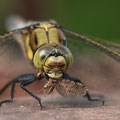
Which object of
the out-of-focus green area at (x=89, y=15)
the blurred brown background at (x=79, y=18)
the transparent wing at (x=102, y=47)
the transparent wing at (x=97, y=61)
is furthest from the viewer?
the out-of-focus green area at (x=89, y=15)

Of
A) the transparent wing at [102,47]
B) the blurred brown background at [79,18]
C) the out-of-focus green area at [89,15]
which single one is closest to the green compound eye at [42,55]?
the transparent wing at [102,47]

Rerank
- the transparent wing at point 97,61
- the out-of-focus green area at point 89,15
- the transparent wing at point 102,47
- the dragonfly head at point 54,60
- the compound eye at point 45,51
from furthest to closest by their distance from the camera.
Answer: the out-of-focus green area at point 89,15 → the transparent wing at point 97,61 → the transparent wing at point 102,47 → the compound eye at point 45,51 → the dragonfly head at point 54,60

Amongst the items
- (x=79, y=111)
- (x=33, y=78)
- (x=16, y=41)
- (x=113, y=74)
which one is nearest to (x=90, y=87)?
(x=113, y=74)

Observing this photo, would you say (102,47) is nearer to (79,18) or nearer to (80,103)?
(80,103)

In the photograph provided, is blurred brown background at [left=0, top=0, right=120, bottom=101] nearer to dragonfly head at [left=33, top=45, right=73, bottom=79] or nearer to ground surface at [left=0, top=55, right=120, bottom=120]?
ground surface at [left=0, top=55, right=120, bottom=120]

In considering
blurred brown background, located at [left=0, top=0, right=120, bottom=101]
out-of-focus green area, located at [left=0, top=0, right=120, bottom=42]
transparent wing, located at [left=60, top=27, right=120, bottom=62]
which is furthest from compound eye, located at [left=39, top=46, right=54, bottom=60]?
out-of-focus green area, located at [left=0, top=0, right=120, bottom=42]

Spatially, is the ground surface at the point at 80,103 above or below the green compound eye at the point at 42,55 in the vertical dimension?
below

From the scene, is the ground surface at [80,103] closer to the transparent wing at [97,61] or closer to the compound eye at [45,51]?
the transparent wing at [97,61]
